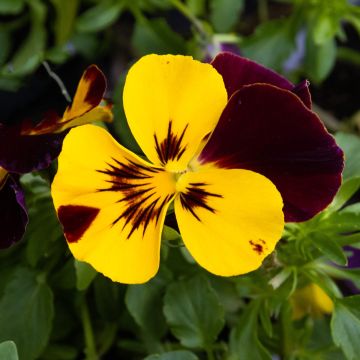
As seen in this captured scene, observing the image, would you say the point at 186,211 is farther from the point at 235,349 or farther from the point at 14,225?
the point at 235,349

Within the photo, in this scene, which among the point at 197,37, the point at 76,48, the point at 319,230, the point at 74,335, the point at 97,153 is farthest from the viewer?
the point at 76,48

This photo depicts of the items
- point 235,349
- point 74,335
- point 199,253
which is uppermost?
point 199,253

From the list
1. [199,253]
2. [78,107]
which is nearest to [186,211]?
[199,253]

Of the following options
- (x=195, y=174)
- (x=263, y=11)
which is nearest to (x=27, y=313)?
(x=195, y=174)

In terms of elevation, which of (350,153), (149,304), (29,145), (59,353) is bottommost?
(59,353)

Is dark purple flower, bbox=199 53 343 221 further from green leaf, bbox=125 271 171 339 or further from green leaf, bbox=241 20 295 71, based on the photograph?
green leaf, bbox=241 20 295 71

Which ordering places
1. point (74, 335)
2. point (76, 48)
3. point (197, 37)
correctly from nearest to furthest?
1. point (74, 335)
2. point (197, 37)
3. point (76, 48)

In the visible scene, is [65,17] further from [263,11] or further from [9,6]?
[263,11]
